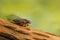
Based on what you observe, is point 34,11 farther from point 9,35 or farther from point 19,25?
point 9,35

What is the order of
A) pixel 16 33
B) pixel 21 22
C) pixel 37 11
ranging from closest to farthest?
pixel 16 33
pixel 21 22
pixel 37 11

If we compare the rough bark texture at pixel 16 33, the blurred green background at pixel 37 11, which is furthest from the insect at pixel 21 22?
the blurred green background at pixel 37 11

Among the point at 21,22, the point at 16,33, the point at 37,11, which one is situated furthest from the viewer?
the point at 37,11

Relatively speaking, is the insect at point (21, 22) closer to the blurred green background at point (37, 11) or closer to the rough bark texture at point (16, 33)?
the rough bark texture at point (16, 33)

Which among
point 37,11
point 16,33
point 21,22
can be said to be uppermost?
point 37,11

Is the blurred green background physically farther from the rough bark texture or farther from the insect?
the rough bark texture

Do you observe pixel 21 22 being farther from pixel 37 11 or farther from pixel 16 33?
pixel 37 11

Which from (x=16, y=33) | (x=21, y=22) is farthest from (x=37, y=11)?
(x=16, y=33)

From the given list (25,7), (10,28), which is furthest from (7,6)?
(10,28)
